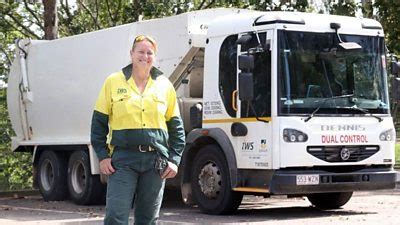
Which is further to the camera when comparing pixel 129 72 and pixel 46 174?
pixel 46 174

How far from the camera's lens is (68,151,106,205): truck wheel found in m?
14.2

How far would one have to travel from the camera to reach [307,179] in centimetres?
1086

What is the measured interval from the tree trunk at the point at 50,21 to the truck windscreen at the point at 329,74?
10820 mm

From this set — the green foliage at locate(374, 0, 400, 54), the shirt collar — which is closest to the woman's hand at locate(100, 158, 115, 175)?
the shirt collar

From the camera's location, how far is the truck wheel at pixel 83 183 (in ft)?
46.6

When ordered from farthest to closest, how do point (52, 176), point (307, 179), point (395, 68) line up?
point (52, 176) → point (395, 68) → point (307, 179)

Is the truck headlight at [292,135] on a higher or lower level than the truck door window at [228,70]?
lower

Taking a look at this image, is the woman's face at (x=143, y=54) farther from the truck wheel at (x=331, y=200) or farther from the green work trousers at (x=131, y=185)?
the truck wheel at (x=331, y=200)

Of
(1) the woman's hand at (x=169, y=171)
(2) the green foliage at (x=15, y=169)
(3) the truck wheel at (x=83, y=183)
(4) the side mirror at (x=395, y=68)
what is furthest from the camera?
(2) the green foliage at (x=15, y=169)

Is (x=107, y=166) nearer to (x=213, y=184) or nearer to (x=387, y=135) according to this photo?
(x=213, y=184)

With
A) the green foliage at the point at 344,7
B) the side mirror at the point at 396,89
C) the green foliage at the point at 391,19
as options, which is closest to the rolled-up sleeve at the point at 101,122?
the side mirror at the point at 396,89

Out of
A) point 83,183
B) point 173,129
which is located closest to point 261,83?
point 83,183

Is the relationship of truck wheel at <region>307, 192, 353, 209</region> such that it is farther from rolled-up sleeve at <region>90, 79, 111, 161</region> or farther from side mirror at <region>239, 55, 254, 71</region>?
rolled-up sleeve at <region>90, 79, 111, 161</region>

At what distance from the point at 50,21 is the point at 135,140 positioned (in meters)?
15.7
